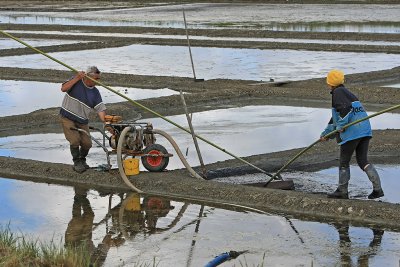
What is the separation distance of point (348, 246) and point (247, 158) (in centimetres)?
400

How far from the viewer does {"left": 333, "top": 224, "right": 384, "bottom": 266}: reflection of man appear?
7.45 metres

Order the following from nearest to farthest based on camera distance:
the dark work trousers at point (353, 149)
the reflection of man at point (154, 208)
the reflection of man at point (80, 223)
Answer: the reflection of man at point (80, 223) → the reflection of man at point (154, 208) → the dark work trousers at point (353, 149)

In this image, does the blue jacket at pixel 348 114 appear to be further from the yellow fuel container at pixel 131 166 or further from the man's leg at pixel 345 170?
the yellow fuel container at pixel 131 166

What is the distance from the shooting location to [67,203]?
9.84 meters

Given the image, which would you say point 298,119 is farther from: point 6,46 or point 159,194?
point 6,46

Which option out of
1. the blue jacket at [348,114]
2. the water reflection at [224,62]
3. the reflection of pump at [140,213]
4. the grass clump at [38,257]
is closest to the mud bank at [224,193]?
the reflection of pump at [140,213]

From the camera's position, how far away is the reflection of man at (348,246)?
7453mm

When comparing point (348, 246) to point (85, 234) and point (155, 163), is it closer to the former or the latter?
point (85, 234)

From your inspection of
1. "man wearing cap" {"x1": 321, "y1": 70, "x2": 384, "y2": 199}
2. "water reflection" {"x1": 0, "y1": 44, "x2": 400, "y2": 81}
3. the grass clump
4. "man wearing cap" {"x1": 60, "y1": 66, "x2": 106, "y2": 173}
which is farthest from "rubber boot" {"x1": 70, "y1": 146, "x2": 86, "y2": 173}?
"water reflection" {"x1": 0, "y1": 44, "x2": 400, "y2": 81}

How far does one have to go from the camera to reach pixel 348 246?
7891mm

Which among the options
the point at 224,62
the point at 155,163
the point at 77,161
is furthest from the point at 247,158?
the point at 224,62

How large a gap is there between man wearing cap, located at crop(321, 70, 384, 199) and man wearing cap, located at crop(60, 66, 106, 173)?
8.93 ft

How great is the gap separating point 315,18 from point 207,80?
739 inches

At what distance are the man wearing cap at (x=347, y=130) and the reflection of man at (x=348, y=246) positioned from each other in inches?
37.3
